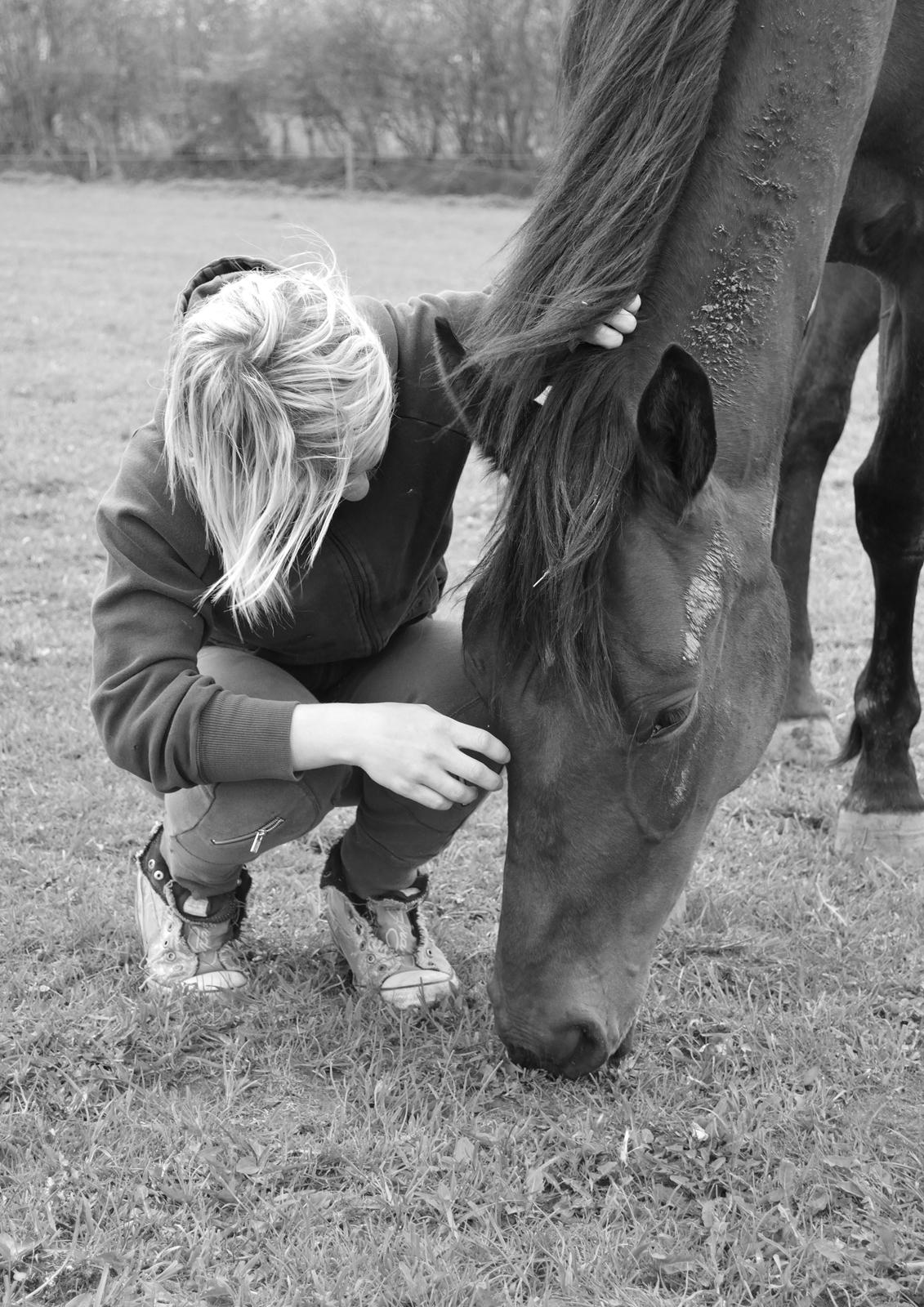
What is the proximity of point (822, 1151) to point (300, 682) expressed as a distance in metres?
1.45

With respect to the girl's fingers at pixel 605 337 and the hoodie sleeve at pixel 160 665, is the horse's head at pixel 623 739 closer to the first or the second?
the girl's fingers at pixel 605 337

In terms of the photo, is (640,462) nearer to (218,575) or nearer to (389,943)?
(218,575)

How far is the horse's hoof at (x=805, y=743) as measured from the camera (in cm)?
420

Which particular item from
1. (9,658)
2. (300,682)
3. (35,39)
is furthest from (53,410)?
(35,39)

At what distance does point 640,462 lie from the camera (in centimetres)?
207

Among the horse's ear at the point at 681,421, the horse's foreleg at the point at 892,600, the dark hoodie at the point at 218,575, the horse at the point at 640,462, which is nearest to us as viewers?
the horse's ear at the point at 681,421

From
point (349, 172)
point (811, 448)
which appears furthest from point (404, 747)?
point (349, 172)

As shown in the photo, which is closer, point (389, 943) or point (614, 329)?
point (614, 329)

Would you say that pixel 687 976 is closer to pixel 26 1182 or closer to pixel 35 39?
pixel 26 1182

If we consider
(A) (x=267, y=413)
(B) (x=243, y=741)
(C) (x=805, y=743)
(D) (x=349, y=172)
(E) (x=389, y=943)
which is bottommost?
(D) (x=349, y=172)

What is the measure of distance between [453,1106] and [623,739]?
84cm

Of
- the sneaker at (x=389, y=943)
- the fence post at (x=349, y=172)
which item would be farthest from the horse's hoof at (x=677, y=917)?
the fence post at (x=349, y=172)

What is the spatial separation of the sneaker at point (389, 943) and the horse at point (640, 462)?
1.67ft

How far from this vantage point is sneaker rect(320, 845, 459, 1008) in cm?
275
